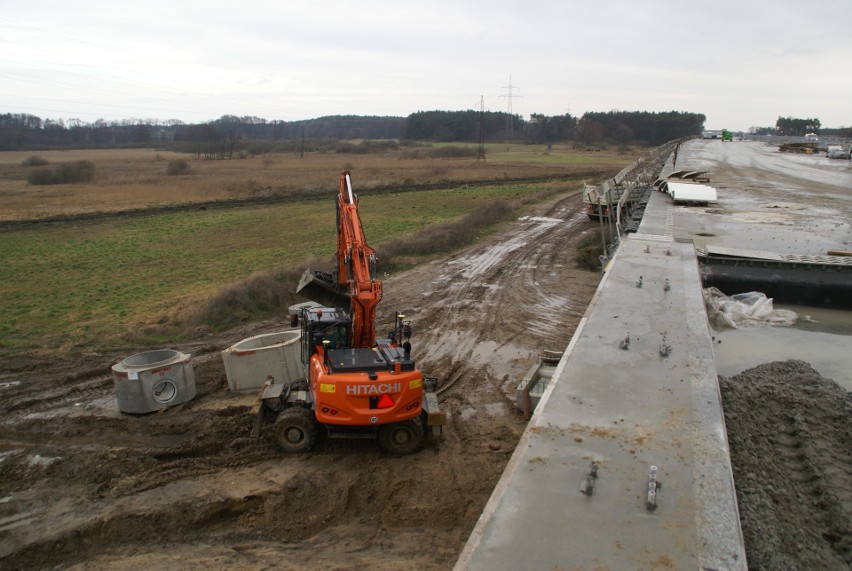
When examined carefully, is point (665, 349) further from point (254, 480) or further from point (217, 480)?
point (217, 480)

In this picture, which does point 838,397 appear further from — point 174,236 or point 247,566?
point 174,236

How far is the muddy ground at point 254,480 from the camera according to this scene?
8.33 m

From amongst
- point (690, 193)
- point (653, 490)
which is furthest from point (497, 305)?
point (690, 193)

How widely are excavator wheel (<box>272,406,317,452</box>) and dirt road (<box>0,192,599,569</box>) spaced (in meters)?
0.24

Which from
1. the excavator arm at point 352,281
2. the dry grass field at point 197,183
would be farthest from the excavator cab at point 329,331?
the dry grass field at point 197,183

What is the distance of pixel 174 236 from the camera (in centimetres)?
3316

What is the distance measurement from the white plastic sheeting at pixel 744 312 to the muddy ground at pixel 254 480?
4.37 meters

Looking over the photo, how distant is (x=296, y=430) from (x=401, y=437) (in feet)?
5.88

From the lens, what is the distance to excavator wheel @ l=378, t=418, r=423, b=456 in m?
10.7

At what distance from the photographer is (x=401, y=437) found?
10.8 metres

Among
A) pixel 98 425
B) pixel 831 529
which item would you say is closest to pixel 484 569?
pixel 831 529

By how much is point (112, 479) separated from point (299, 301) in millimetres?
11014

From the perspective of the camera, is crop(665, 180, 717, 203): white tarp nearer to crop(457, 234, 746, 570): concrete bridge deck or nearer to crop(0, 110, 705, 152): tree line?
crop(457, 234, 746, 570): concrete bridge deck

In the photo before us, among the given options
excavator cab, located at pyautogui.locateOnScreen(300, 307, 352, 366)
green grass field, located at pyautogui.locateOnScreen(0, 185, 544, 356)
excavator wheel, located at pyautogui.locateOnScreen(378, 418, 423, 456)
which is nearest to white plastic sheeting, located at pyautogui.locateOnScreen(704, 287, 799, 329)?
excavator wheel, located at pyautogui.locateOnScreen(378, 418, 423, 456)
